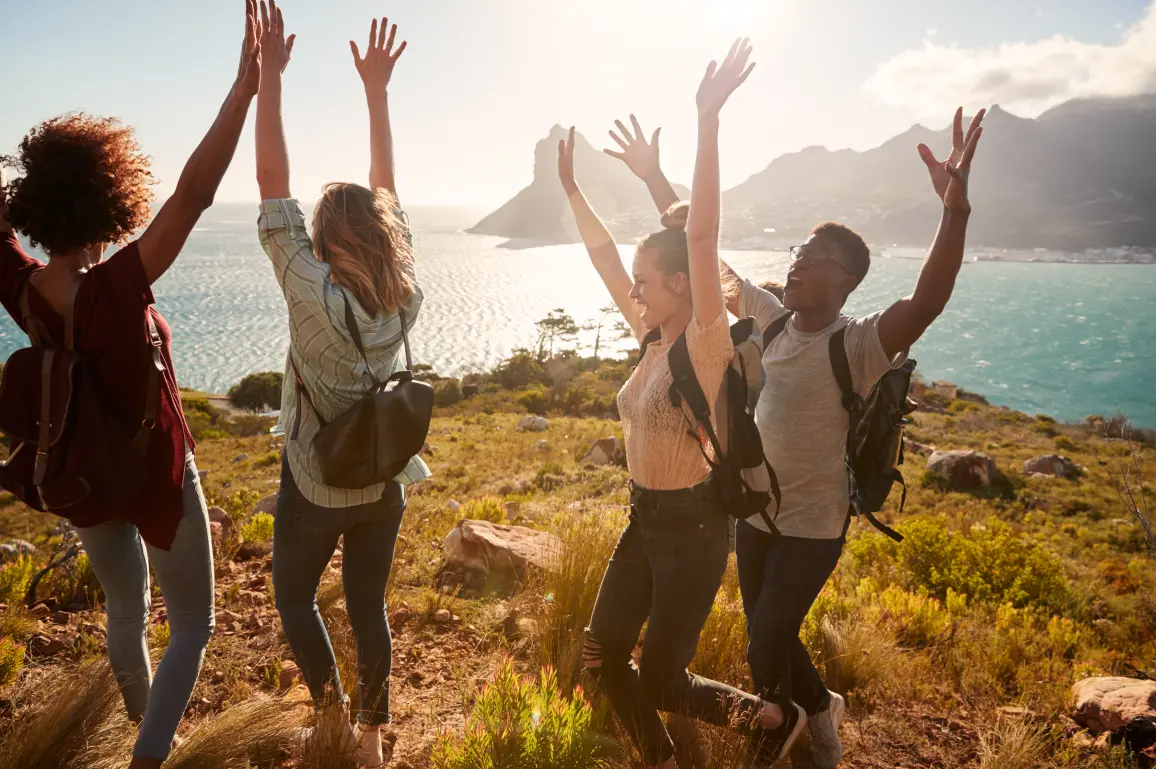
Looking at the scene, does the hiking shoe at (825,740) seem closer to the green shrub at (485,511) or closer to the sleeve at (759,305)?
the sleeve at (759,305)

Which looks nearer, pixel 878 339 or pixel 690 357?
pixel 690 357

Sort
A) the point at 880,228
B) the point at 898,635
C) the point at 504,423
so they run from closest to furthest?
the point at 898,635 < the point at 504,423 < the point at 880,228

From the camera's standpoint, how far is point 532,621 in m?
3.15

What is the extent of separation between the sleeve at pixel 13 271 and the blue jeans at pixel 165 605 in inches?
21.3

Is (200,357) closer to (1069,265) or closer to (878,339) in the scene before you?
(878,339)

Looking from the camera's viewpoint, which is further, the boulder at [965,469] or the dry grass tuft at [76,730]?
the boulder at [965,469]

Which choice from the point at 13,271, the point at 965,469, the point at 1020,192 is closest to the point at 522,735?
the point at 13,271

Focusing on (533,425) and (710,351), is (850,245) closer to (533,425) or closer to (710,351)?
(710,351)

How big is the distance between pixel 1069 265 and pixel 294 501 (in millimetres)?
185945

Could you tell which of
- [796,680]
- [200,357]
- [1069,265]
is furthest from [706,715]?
[1069,265]

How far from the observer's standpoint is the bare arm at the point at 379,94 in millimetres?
2162

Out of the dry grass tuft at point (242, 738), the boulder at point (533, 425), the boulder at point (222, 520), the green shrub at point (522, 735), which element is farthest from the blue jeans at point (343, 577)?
the boulder at point (533, 425)

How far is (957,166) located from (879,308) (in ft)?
281

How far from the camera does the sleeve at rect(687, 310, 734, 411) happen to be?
1.67 meters
